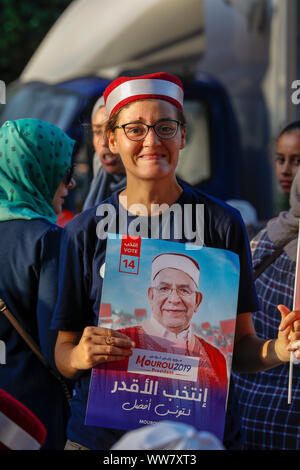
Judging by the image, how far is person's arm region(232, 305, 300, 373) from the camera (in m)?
2.02

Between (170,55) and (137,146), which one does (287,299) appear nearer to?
(137,146)

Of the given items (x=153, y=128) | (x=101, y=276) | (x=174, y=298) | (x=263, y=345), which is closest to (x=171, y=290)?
(x=174, y=298)

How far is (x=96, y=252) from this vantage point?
2.09 meters

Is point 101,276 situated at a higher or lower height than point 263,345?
higher

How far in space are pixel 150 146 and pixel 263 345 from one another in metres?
0.65

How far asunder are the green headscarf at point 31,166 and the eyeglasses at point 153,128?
56 centimetres

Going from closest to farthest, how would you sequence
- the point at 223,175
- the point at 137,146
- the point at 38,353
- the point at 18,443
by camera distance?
the point at 18,443 < the point at 137,146 < the point at 38,353 < the point at 223,175

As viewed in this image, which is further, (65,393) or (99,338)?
(65,393)

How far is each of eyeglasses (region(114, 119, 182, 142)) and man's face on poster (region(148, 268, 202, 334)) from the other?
0.39 metres

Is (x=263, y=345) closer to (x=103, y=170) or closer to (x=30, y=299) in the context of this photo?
(x=30, y=299)

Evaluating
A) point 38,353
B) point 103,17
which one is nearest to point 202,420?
point 38,353

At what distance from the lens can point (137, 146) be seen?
211cm

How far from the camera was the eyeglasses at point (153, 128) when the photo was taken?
2.09 m

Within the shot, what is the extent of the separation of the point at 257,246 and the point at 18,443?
5.60 feet
